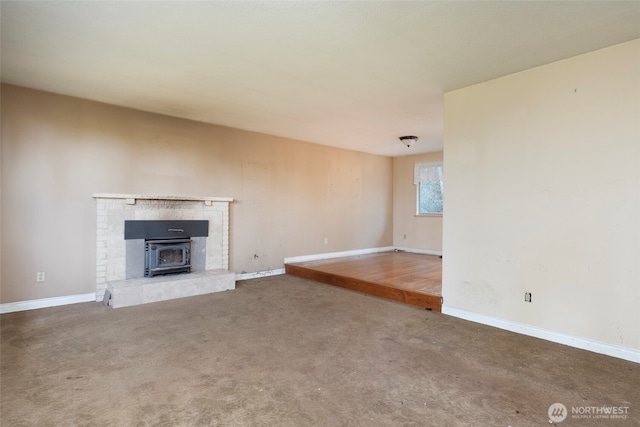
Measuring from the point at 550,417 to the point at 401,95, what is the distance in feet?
10.8

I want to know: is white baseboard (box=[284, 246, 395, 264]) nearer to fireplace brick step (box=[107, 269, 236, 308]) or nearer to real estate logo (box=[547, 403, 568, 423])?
fireplace brick step (box=[107, 269, 236, 308])

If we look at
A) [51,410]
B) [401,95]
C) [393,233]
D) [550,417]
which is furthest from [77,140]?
[393,233]

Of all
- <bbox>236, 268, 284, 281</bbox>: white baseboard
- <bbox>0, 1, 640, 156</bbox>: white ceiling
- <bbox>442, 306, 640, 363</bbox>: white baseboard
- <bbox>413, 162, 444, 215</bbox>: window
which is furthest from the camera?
<bbox>413, 162, 444, 215</bbox>: window

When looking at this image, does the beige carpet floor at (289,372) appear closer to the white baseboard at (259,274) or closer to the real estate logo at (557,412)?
the real estate logo at (557,412)

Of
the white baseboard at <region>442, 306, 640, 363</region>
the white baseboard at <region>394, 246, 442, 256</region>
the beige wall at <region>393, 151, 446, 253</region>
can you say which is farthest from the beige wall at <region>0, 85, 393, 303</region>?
the white baseboard at <region>442, 306, 640, 363</region>

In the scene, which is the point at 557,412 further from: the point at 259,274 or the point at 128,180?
the point at 128,180

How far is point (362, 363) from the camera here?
8.34 feet

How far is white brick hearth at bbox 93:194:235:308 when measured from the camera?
162 inches

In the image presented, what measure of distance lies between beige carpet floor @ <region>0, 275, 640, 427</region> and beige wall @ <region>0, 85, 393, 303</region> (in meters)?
0.73

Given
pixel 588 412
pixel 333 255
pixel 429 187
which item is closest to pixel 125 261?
pixel 333 255

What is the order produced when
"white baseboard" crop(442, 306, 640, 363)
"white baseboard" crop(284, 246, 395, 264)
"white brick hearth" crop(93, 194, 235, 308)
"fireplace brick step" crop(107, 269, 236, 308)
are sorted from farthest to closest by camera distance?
"white baseboard" crop(284, 246, 395, 264) < "white brick hearth" crop(93, 194, 235, 308) < "fireplace brick step" crop(107, 269, 236, 308) < "white baseboard" crop(442, 306, 640, 363)

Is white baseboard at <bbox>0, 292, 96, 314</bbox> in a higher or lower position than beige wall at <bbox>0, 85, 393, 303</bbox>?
lower

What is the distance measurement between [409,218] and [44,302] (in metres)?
6.99

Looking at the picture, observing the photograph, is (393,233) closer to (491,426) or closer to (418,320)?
(418,320)
